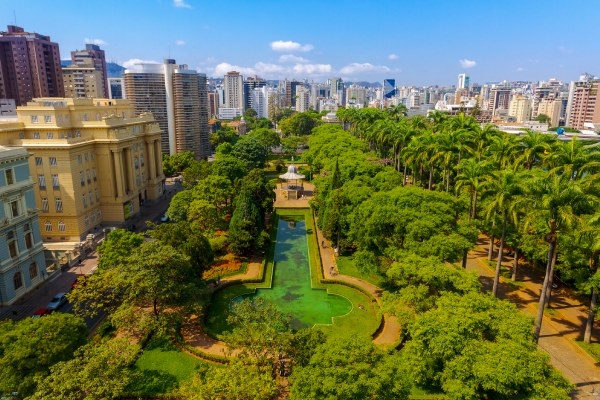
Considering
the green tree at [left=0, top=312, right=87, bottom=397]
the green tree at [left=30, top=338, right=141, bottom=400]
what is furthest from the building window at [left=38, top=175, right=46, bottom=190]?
the green tree at [left=30, top=338, right=141, bottom=400]

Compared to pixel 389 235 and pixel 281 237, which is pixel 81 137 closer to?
pixel 281 237

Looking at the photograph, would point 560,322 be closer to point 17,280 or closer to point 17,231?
point 17,280

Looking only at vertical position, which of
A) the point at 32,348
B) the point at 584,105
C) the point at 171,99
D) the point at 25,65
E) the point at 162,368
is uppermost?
the point at 25,65

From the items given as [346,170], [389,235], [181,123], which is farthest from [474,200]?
[181,123]

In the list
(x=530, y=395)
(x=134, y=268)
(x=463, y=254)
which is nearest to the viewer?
(x=530, y=395)

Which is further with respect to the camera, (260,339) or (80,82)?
(80,82)

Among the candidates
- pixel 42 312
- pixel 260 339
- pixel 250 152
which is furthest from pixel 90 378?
pixel 250 152

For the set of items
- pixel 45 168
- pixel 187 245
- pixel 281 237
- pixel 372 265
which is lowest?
pixel 281 237
